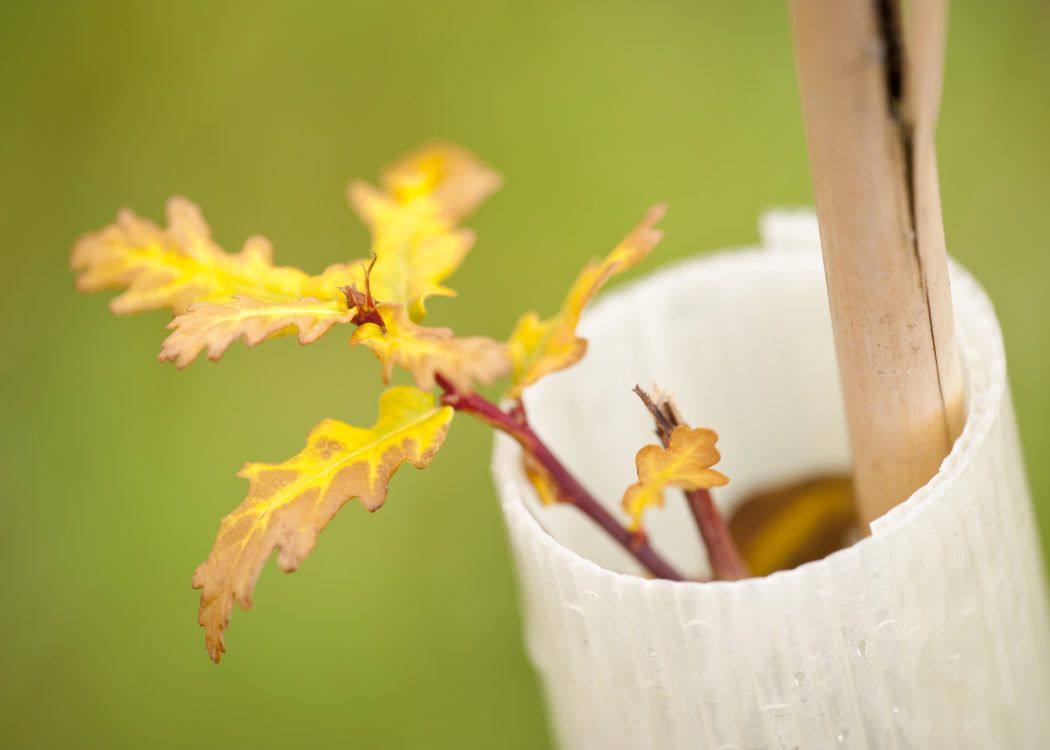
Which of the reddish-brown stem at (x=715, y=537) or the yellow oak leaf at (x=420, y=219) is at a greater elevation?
the yellow oak leaf at (x=420, y=219)

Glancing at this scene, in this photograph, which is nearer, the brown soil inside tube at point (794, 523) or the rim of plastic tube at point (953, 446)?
the rim of plastic tube at point (953, 446)

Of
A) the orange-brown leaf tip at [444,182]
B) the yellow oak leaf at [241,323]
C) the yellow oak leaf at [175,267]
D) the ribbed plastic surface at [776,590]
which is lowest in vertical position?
the ribbed plastic surface at [776,590]

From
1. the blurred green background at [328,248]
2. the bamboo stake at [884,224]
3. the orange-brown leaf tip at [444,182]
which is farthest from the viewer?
the blurred green background at [328,248]

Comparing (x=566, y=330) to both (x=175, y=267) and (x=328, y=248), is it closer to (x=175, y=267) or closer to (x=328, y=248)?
(x=175, y=267)

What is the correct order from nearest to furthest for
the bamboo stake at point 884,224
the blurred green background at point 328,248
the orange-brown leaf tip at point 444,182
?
the bamboo stake at point 884,224
the orange-brown leaf tip at point 444,182
the blurred green background at point 328,248

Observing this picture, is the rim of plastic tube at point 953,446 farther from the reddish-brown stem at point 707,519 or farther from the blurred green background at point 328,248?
the blurred green background at point 328,248

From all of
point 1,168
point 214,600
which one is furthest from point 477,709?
point 1,168

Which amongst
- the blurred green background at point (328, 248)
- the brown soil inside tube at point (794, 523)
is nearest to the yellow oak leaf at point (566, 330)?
the brown soil inside tube at point (794, 523)

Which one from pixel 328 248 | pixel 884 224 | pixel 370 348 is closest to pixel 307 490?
pixel 370 348
